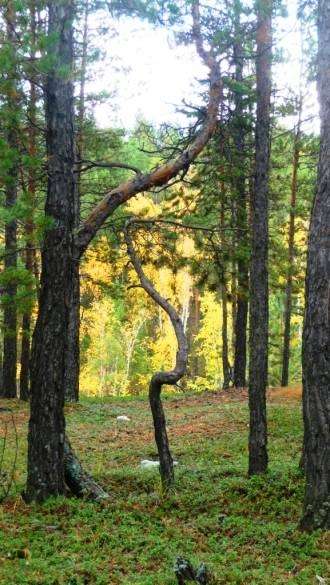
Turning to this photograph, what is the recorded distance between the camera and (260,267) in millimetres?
8398

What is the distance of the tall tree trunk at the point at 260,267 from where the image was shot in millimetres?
8336

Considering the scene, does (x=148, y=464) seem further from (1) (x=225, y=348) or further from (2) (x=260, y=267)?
(1) (x=225, y=348)

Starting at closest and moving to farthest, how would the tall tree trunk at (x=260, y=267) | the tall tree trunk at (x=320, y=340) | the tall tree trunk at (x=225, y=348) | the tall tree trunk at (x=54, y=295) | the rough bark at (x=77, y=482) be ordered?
the tall tree trunk at (x=320, y=340), the tall tree trunk at (x=54, y=295), the rough bark at (x=77, y=482), the tall tree trunk at (x=260, y=267), the tall tree trunk at (x=225, y=348)

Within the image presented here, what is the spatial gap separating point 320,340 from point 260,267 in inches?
108

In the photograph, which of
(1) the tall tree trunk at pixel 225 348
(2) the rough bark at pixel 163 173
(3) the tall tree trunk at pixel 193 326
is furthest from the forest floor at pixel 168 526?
(3) the tall tree trunk at pixel 193 326

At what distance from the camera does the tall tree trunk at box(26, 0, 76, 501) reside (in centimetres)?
691

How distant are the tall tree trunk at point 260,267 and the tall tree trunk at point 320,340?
7.70 ft

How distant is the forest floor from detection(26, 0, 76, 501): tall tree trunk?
56cm

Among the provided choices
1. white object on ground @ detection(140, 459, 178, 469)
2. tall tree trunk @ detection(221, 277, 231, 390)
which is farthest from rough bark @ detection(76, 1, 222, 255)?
tall tree trunk @ detection(221, 277, 231, 390)

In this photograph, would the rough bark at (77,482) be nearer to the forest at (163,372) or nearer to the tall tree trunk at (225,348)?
the forest at (163,372)

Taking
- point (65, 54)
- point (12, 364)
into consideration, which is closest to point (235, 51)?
point (65, 54)

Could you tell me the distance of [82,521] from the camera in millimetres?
6340

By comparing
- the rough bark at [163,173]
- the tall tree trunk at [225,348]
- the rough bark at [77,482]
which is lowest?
the rough bark at [77,482]

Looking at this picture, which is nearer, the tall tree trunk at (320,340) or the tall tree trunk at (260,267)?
the tall tree trunk at (320,340)
